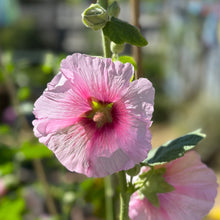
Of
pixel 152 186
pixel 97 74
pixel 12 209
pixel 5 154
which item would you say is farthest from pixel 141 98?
pixel 12 209

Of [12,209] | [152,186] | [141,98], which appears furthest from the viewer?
[12,209]

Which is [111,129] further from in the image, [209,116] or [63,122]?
[209,116]

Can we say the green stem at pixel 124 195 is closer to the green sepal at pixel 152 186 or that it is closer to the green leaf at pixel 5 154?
the green sepal at pixel 152 186

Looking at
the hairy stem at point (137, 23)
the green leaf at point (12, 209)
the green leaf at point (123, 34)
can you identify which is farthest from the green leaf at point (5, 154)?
the green leaf at point (123, 34)

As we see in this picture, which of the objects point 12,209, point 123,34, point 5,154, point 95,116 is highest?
point 123,34

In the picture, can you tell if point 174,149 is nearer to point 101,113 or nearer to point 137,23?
point 101,113

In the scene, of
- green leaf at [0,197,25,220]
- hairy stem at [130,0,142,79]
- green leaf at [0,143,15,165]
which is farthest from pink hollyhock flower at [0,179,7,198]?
hairy stem at [130,0,142,79]
